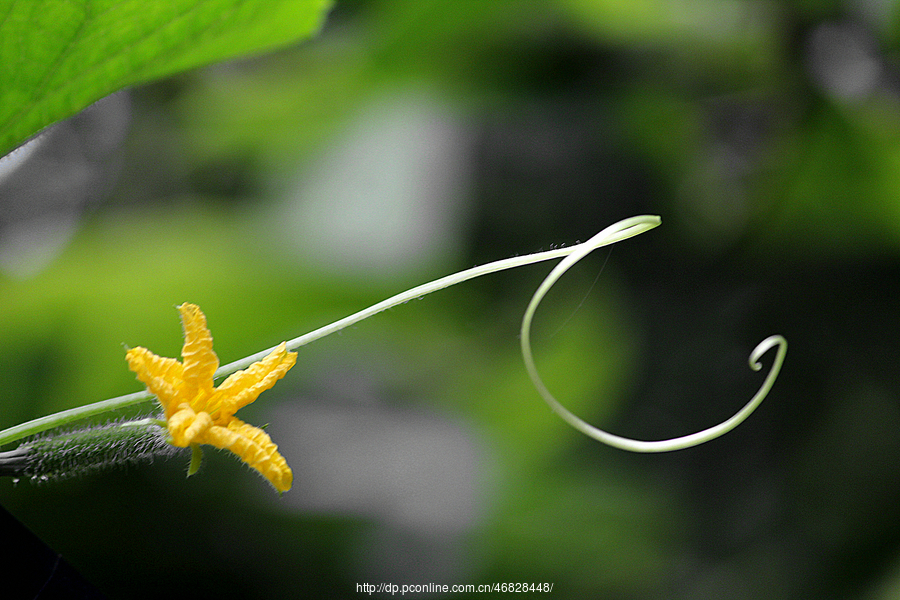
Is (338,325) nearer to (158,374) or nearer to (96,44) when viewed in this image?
(158,374)

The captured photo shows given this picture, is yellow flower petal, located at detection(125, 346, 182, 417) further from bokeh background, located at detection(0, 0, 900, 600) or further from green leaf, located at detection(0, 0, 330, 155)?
bokeh background, located at detection(0, 0, 900, 600)

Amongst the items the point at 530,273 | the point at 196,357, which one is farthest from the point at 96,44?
the point at 530,273

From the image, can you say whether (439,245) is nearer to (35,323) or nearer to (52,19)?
(35,323)

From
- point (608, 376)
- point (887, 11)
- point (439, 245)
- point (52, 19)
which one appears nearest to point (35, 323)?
point (439, 245)

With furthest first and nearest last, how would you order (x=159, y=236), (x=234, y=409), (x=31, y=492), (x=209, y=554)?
(x=159, y=236) → (x=209, y=554) → (x=31, y=492) → (x=234, y=409)

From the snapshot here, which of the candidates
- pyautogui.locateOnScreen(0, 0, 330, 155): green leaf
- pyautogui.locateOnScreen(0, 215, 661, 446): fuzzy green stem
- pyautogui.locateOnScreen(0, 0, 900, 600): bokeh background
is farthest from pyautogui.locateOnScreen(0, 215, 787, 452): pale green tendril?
pyautogui.locateOnScreen(0, 0, 900, 600): bokeh background
